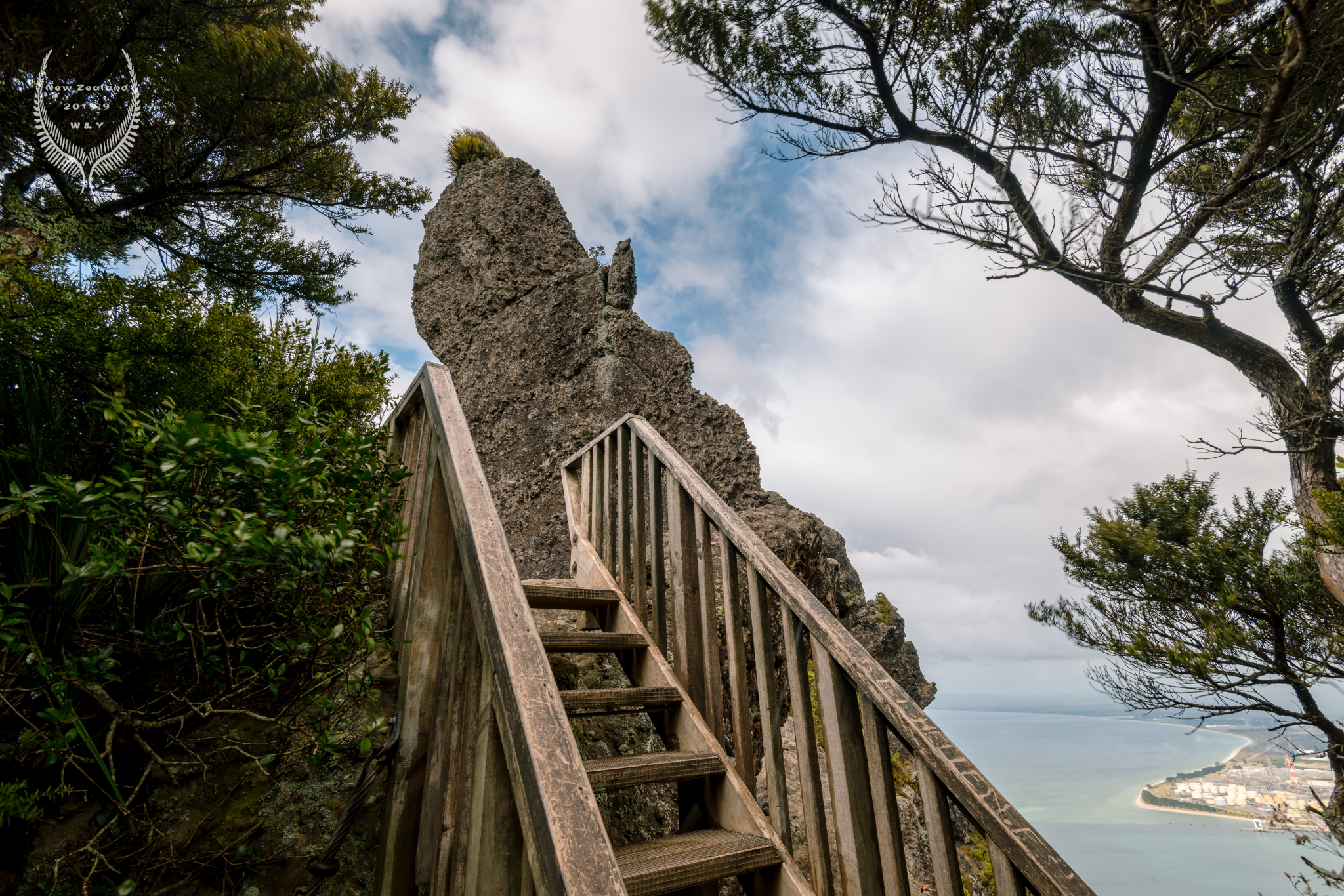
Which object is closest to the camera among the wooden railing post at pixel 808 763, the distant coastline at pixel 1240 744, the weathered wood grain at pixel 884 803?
the weathered wood grain at pixel 884 803

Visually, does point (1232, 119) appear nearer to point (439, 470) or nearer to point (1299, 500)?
point (1299, 500)

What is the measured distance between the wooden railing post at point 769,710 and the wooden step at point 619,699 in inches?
15.7

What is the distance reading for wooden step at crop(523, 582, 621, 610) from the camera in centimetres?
259

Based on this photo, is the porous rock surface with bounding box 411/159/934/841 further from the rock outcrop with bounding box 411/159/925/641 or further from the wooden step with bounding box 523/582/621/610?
the wooden step with bounding box 523/582/621/610

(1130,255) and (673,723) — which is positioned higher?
(1130,255)

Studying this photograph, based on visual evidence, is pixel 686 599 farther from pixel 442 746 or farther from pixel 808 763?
pixel 442 746

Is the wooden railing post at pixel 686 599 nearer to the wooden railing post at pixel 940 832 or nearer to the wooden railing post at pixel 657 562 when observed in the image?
the wooden railing post at pixel 657 562

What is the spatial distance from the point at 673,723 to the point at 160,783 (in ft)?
5.49

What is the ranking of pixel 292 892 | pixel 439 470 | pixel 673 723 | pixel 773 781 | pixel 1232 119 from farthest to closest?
pixel 1232 119 < pixel 673 723 < pixel 439 470 < pixel 773 781 < pixel 292 892

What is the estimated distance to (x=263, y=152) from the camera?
21.3 feet

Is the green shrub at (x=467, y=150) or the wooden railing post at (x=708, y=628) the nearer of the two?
the wooden railing post at (x=708, y=628)

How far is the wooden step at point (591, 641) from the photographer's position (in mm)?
2334

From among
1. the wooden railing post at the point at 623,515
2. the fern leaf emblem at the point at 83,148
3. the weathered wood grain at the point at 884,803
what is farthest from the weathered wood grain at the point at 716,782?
the fern leaf emblem at the point at 83,148

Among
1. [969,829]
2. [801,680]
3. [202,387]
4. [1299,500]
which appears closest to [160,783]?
[202,387]
